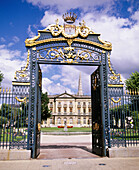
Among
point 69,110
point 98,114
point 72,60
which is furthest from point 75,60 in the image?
point 69,110

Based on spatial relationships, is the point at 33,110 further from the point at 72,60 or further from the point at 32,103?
the point at 72,60

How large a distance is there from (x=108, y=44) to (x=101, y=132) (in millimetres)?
4050

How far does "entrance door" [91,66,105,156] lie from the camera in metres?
7.91

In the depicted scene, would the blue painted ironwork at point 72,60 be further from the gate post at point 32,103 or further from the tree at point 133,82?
the tree at point 133,82

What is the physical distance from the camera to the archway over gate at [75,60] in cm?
797

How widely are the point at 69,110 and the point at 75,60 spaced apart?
193 ft

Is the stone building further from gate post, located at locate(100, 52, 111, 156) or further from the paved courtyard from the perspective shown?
gate post, located at locate(100, 52, 111, 156)

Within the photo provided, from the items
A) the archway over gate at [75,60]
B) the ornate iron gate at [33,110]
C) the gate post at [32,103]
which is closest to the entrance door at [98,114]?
the archway over gate at [75,60]

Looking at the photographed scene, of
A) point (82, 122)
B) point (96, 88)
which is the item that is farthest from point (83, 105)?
point (96, 88)

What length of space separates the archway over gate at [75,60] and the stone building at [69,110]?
56.6 metres

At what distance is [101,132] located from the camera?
7918 mm

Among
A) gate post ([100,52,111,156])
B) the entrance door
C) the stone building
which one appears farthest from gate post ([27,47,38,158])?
the stone building

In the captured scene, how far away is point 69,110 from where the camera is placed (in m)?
66.2

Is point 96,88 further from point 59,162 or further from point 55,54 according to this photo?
point 59,162
